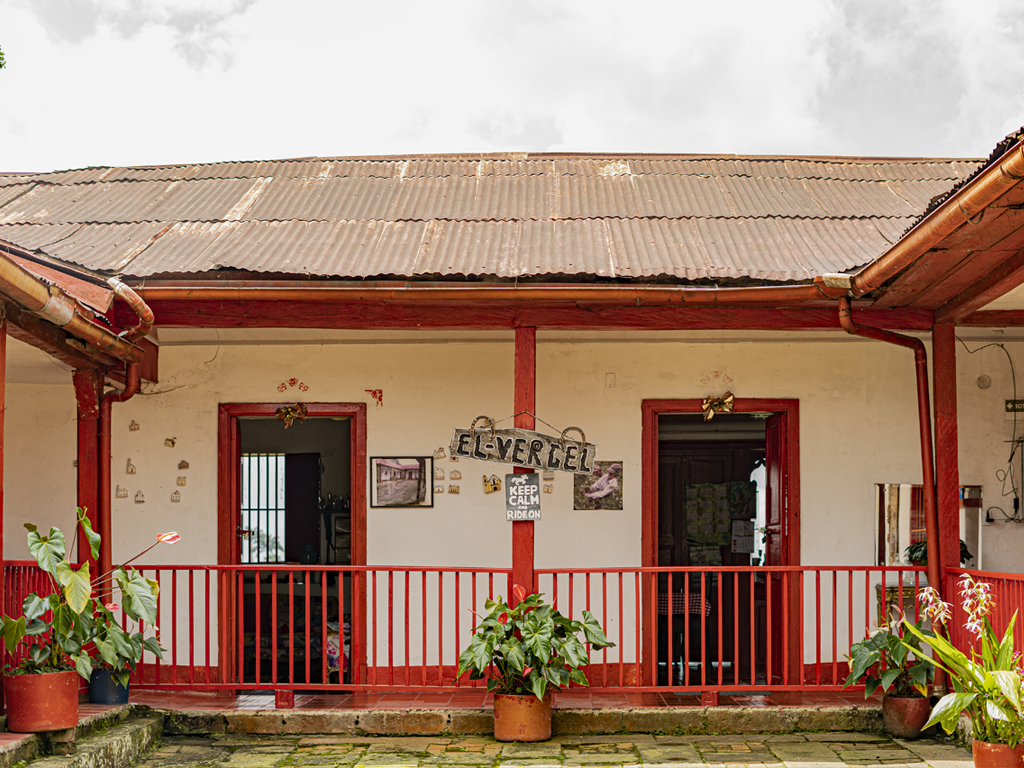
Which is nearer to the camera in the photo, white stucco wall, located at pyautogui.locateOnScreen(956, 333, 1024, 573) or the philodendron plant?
the philodendron plant

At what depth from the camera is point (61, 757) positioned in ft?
15.7

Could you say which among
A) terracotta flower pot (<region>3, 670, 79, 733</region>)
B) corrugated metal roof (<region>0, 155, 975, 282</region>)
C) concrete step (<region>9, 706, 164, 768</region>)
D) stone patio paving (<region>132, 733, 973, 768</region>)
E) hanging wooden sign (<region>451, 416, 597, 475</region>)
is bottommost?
stone patio paving (<region>132, 733, 973, 768</region>)

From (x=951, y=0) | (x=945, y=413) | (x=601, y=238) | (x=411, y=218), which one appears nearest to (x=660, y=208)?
(x=601, y=238)

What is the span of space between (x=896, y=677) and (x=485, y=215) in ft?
13.8

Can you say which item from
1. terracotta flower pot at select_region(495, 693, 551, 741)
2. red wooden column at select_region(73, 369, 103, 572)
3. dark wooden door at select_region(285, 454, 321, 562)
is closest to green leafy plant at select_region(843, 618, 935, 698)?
terracotta flower pot at select_region(495, 693, 551, 741)

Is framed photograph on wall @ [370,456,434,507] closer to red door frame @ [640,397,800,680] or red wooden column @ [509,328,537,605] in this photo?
red wooden column @ [509,328,537,605]

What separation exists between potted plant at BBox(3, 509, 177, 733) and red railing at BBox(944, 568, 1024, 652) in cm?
455

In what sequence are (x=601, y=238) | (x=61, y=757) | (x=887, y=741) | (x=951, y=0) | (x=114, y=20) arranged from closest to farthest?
(x=61, y=757) → (x=887, y=741) → (x=601, y=238) → (x=114, y=20) → (x=951, y=0)

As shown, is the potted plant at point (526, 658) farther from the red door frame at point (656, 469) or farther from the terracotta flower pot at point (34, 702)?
the terracotta flower pot at point (34, 702)

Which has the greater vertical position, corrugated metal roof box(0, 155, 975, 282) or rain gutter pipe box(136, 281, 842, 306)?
corrugated metal roof box(0, 155, 975, 282)

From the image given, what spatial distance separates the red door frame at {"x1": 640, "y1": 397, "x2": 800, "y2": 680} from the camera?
23.4ft

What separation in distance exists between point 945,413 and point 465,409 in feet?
10.8

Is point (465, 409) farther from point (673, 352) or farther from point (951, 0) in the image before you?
point (951, 0)

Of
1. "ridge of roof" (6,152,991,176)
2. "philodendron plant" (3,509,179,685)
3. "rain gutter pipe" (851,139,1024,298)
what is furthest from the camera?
"ridge of roof" (6,152,991,176)
